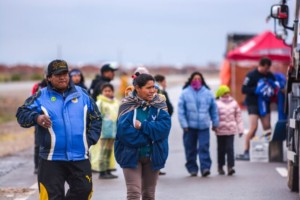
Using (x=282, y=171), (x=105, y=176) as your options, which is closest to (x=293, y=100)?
(x=282, y=171)

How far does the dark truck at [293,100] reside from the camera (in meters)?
11.6

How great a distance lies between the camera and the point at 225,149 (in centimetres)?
1459

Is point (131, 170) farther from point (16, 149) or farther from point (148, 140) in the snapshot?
point (16, 149)

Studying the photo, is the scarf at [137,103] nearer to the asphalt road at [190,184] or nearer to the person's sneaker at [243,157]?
the asphalt road at [190,184]

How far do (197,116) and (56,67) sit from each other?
19.6ft

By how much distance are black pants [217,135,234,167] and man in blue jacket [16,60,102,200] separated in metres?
6.15

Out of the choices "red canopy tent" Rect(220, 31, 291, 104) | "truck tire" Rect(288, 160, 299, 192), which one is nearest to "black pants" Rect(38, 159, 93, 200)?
"truck tire" Rect(288, 160, 299, 192)

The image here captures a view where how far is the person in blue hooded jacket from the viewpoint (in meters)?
9.01

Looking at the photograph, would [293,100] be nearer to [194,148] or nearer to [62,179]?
[194,148]

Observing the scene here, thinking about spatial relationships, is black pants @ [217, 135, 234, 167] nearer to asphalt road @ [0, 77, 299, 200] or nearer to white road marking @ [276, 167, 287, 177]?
asphalt road @ [0, 77, 299, 200]

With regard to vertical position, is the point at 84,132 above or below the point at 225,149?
above

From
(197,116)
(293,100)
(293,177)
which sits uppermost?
(293,100)

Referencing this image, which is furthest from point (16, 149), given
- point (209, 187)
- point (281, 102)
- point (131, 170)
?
point (131, 170)

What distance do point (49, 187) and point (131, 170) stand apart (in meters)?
1.01
